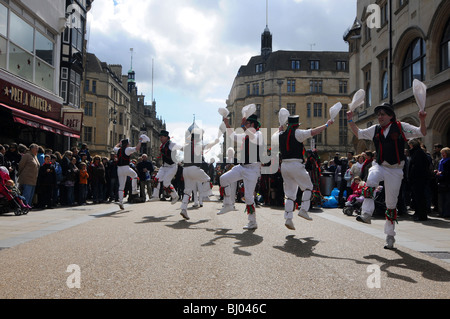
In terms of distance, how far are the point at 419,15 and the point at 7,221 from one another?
18733 mm

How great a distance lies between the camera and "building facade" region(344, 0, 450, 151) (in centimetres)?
1628

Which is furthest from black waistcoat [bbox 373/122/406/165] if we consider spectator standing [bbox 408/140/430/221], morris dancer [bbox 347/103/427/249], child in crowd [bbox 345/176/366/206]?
child in crowd [bbox 345/176/366/206]

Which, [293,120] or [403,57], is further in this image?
[403,57]

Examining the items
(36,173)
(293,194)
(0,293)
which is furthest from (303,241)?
(36,173)

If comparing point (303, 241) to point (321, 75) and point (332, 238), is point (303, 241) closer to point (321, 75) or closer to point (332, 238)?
point (332, 238)

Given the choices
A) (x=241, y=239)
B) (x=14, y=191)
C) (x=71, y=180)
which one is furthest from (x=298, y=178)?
(x=71, y=180)

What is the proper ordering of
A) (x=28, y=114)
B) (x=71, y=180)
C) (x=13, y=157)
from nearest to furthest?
(x=13, y=157)
(x=71, y=180)
(x=28, y=114)

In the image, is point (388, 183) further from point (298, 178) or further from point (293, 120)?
point (293, 120)

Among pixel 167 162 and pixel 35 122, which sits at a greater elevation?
pixel 35 122

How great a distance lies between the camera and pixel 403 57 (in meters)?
20.7

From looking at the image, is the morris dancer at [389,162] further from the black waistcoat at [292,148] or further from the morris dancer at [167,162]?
the morris dancer at [167,162]

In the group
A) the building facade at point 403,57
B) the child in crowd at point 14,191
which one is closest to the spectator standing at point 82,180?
the child in crowd at point 14,191

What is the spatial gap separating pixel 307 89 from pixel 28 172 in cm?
5935

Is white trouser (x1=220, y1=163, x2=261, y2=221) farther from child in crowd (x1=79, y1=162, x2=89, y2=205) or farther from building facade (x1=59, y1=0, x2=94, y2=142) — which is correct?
building facade (x1=59, y1=0, x2=94, y2=142)
